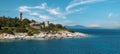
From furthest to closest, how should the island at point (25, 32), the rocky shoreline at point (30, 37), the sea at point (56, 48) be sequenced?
the island at point (25, 32)
the rocky shoreline at point (30, 37)
the sea at point (56, 48)

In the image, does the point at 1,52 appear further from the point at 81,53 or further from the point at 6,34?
the point at 6,34

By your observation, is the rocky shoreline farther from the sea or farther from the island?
the sea

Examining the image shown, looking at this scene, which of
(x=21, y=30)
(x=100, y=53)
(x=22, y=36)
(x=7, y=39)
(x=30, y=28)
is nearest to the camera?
(x=100, y=53)

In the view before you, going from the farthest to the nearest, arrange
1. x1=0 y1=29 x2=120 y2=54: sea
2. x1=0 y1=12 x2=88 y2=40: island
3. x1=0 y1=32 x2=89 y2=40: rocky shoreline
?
x1=0 y1=12 x2=88 y2=40: island, x1=0 y1=32 x2=89 y2=40: rocky shoreline, x1=0 y1=29 x2=120 y2=54: sea

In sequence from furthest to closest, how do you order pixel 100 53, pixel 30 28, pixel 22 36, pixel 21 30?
pixel 30 28, pixel 21 30, pixel 22 36, pixel 100 53

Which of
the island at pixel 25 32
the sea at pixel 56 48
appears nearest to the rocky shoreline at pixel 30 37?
the island at pixel 25 32

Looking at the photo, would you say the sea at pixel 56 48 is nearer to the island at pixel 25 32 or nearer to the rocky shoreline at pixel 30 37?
the rocky shoreline at pixel 30 37

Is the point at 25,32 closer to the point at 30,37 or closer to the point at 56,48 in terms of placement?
the point at 30,37

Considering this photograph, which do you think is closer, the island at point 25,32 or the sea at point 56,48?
the sea at point 56,48

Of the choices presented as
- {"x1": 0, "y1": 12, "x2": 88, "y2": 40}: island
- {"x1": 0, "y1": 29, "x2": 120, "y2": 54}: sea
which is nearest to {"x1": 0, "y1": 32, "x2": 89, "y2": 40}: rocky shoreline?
{"x1": 0, "y1": 12, "x2": 88, "y2": 40}: island

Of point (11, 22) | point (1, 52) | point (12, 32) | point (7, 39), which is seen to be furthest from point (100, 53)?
point (11, 22)

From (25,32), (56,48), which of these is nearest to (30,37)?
(25,32)
